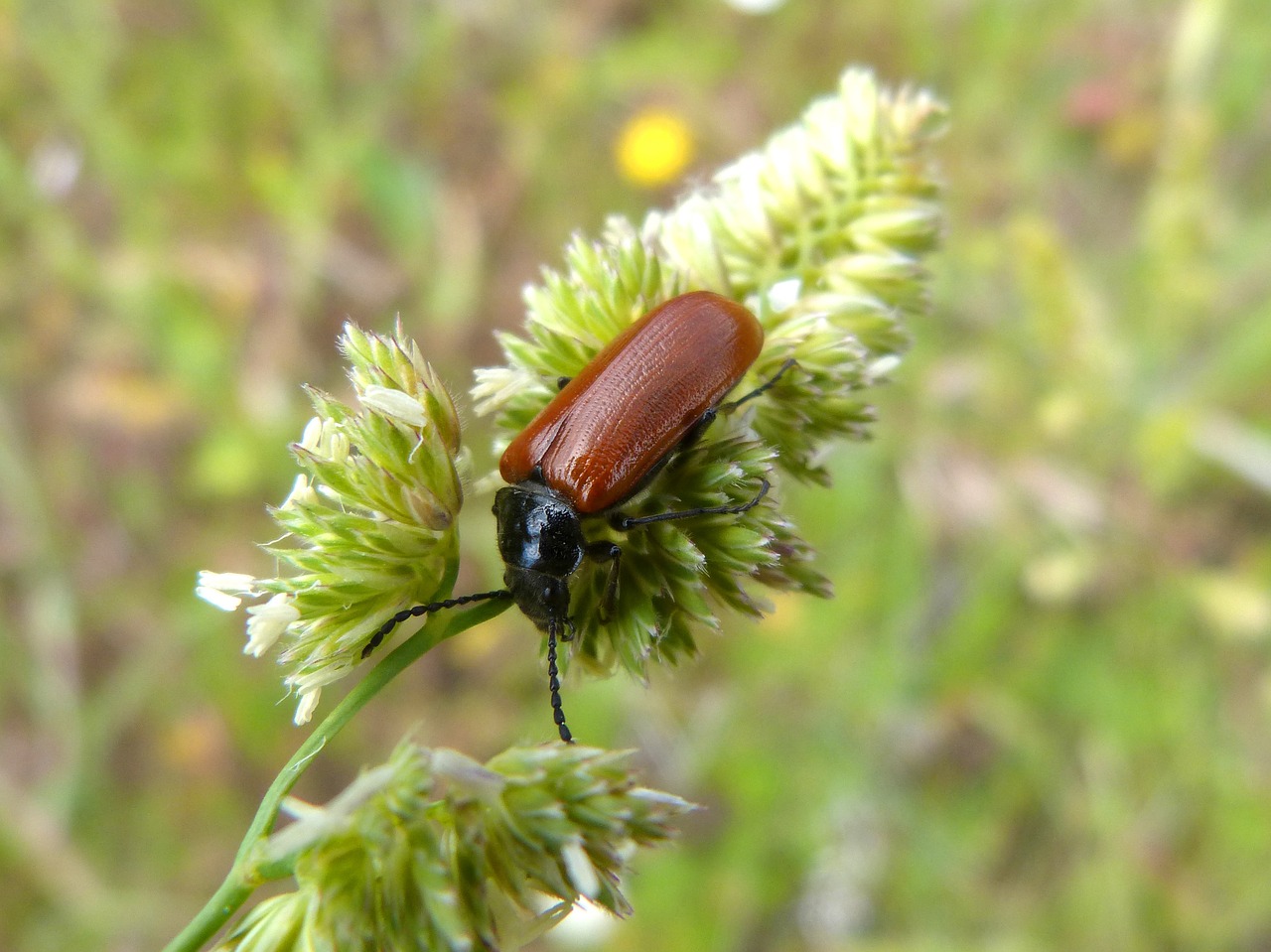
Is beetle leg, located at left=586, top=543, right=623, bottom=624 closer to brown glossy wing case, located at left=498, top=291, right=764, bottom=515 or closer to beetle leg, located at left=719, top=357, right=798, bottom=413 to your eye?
brown glossy wing case, located at left=498, top=291, right=764, bottom=515

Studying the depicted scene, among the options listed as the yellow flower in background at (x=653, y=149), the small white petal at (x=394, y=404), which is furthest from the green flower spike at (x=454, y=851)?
the yellow flower in background at (x=653, y=149)

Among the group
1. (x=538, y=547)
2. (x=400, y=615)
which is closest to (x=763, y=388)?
(x=538, y=547)

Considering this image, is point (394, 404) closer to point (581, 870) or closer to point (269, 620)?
point (269, 620)

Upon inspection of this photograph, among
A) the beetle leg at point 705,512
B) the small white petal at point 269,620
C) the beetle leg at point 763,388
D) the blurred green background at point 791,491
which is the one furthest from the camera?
the blurred green background at point 791,491

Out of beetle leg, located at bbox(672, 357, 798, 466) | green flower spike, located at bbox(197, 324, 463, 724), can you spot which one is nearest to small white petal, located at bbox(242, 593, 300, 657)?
green flower spike, located at bbox(197, 324, 463, 724)

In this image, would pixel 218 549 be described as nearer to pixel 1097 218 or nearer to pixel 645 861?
pixel 645 861

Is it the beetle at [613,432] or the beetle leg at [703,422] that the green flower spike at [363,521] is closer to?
the beetle at [613,432]
